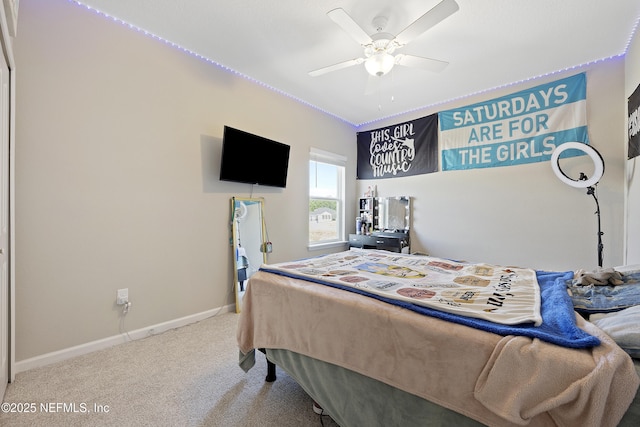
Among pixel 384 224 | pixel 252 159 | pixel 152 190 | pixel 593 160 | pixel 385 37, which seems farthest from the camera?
pixel 384 224

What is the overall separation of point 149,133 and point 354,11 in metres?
1.95

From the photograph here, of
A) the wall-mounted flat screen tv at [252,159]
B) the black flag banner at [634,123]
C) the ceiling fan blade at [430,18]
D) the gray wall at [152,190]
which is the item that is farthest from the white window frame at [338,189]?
the black flag banner at [634,123]

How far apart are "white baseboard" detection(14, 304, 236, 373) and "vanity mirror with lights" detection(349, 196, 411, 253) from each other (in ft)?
7.79

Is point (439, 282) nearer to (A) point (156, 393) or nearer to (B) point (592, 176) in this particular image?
(A) point (156, 393)

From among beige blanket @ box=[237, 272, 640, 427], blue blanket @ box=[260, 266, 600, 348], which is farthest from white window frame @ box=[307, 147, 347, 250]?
blue blanket @ box=[260, 266, 600, 348]

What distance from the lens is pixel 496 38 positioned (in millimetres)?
2299

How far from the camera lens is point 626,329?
0.81 m

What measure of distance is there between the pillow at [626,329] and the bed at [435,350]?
0.03 metres

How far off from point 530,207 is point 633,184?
32.8 inches

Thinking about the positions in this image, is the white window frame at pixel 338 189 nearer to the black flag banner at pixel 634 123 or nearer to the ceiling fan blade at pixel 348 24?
the ceiling fan blade at pixel 348 24

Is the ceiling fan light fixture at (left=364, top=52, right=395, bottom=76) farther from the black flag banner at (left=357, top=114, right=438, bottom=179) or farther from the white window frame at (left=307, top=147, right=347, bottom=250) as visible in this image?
the black flag banner at (left=357, top=114, right=438, bottom=179)

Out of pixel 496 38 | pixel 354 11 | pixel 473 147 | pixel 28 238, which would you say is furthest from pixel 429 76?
pixel 28 238

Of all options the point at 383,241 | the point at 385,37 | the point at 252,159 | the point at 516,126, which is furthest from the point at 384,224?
the point at 385,37

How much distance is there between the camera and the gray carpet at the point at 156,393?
4.56 feet
